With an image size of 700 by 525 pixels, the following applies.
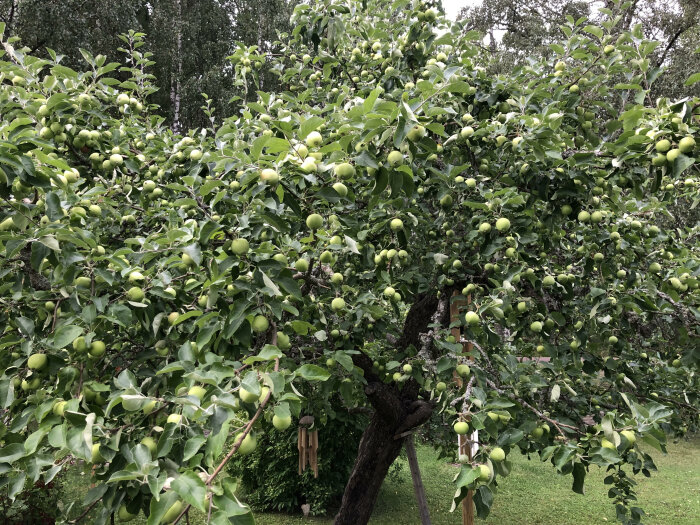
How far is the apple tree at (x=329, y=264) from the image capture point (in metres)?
1.35

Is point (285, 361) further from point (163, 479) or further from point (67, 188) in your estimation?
point (67, 188)

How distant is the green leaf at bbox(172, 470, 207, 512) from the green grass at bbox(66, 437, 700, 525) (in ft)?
16.2

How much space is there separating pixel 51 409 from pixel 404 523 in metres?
5.65

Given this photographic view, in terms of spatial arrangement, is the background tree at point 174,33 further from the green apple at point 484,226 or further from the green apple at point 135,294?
the green apple at point 135,294

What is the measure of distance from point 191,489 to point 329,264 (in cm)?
154

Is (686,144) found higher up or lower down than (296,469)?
higher up

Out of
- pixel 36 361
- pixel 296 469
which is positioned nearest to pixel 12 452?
pixel 36 361

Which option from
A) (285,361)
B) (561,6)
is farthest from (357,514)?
(561,6)

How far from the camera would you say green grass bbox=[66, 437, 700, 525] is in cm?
605

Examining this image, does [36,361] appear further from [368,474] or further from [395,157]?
[368,474]

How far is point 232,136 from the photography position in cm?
215

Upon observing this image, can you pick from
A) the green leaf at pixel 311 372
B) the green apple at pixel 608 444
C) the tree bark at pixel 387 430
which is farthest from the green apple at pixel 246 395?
the tree bark at pixel 387 430

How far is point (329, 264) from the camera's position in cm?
246

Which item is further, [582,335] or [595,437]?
[582,335]
